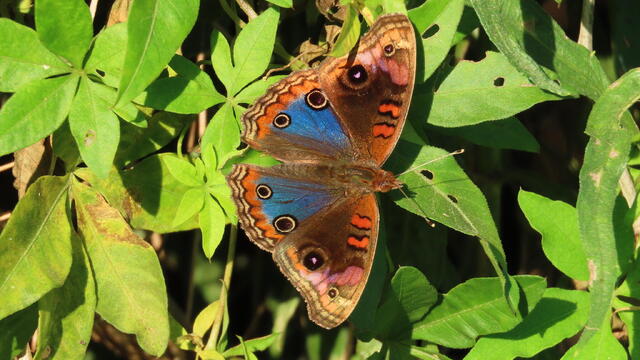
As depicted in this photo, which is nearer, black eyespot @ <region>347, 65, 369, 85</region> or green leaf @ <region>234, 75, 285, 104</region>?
green leaf @ <region>234, 75, 285, 104</region>

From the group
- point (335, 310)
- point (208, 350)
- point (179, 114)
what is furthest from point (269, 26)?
point (208, 350)

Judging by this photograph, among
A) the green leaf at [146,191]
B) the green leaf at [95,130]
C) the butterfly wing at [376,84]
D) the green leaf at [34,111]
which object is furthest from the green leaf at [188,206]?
the butterfly wing at [376,84]

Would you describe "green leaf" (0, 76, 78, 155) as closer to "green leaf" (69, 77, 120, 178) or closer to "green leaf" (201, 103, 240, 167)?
"green leaf" (69, 77, 120, 178)

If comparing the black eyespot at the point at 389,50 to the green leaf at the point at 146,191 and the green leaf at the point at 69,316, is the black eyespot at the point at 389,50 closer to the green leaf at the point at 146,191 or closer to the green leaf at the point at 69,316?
the green leaf at the point at 146,191

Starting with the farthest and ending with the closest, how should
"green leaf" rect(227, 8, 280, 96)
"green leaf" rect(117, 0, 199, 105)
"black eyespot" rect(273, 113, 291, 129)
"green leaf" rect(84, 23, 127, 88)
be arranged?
"black eyespot" rect(273, 113, 291, 129)
"green leaf" rect(227, 8, 280, 96)
"green leaf" rect(84, 23, 127, 88)
"green leaf" rect(117, 0, 199, 105)

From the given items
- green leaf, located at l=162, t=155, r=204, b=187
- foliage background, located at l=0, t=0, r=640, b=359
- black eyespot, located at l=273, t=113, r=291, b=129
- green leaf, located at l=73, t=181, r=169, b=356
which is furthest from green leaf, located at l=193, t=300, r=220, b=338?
black eyespot, located at l=273, t=113, r=291, b=129

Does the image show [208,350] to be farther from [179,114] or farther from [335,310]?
[179,114]

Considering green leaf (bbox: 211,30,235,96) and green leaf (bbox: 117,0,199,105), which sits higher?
green leaf (bbox: 117,0,199,105)

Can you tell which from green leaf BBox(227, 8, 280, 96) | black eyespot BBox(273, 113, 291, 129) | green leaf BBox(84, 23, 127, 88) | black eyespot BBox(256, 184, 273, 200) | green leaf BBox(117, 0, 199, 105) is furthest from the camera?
black eyespot BBox(273, 113, 291, 129)
